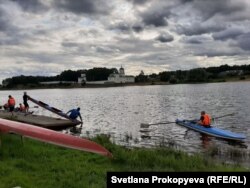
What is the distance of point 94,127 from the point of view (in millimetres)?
34125

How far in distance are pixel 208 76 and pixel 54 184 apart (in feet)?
575

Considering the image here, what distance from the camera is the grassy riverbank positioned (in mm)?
9031

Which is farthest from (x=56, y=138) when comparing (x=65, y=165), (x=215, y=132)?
(x=215, y=132)

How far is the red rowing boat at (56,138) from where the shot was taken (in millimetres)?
6668

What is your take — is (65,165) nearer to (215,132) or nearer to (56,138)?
(56,138)

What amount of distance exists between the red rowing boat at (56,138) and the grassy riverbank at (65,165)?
1228mm

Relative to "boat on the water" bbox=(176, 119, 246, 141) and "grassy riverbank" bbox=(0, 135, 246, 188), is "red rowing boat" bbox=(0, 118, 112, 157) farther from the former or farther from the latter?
"boat on the water" bbox=(176, 119, 246, 141)

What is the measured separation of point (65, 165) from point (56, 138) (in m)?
3.84

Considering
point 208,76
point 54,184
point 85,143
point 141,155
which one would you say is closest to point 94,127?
point 141,155

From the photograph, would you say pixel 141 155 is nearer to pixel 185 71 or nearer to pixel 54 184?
pixel 54 184

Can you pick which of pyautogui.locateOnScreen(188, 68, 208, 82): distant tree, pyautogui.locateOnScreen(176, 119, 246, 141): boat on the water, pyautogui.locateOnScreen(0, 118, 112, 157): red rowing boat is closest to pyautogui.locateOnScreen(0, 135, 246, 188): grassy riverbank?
pyautogui.locateOnScreen(0, 118, 112, 157): red rowing boat

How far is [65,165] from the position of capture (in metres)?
10.9

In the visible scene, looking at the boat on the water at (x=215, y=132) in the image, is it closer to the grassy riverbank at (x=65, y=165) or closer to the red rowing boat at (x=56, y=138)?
the grassy riverbank at (x=65, y=165)

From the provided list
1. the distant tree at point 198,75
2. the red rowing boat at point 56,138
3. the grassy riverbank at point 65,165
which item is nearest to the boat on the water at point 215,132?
the grassy riverbank at point 65,165
